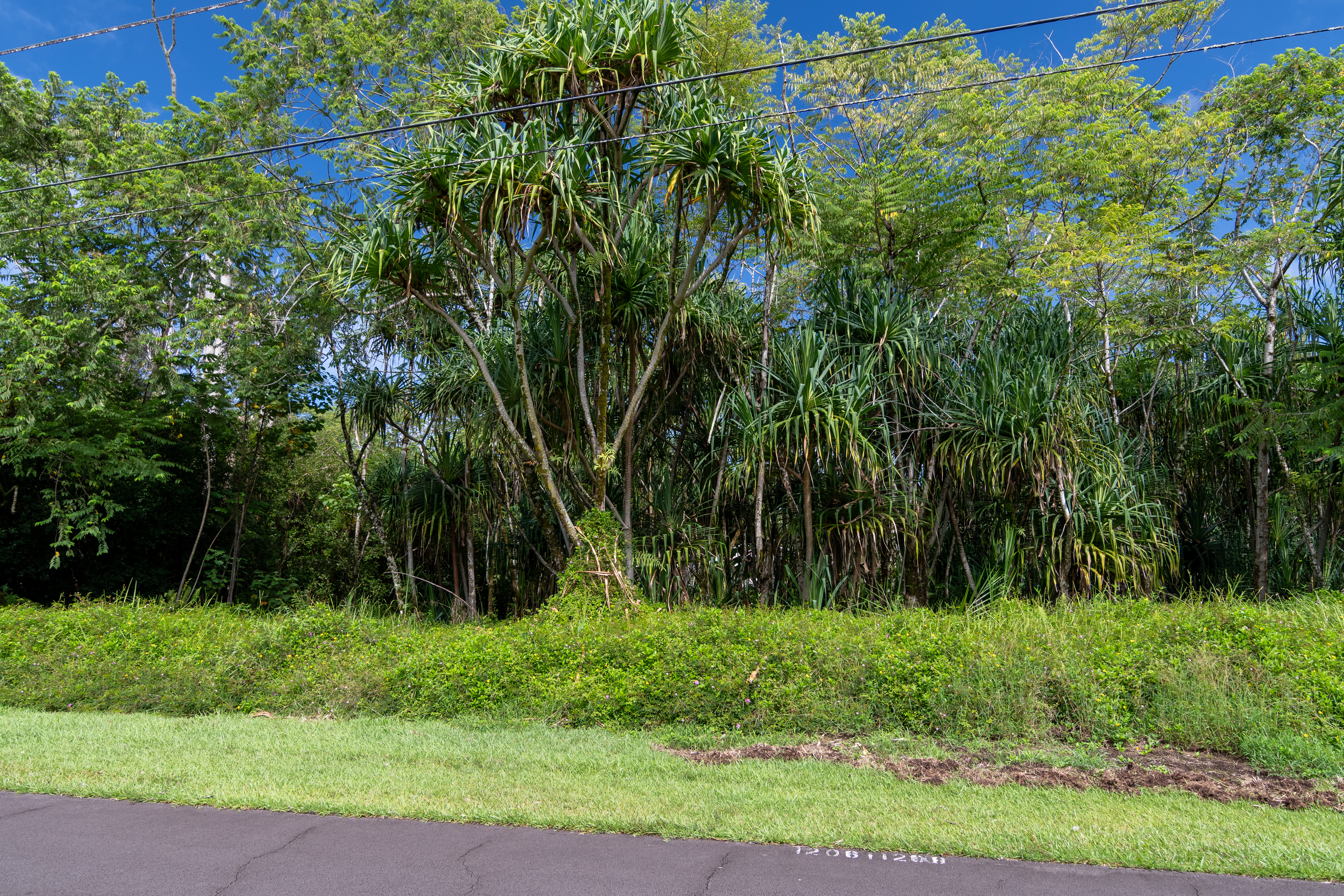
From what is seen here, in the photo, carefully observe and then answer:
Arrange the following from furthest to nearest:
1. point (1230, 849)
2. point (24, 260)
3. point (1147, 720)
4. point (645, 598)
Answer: point (24, 260), point (645, 598), point (1147, 720), point (1230, 849)

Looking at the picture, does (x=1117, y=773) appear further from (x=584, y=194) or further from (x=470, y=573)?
(x=470, y=573)

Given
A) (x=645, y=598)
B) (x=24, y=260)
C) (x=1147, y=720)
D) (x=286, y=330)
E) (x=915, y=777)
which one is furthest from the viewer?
(x=286, y=330)

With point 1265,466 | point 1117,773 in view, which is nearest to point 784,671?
point 1117,773

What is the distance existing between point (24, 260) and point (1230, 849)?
1622cm

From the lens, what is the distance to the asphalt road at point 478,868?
3986 mm

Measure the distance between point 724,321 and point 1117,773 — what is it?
6296 mm

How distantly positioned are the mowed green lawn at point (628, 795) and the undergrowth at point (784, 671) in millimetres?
638

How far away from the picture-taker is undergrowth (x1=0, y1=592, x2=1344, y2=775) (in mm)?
6254

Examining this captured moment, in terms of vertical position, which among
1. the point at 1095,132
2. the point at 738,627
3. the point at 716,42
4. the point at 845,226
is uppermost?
the point at 716,42

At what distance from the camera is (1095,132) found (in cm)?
1016

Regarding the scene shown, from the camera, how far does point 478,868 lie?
4.26 m

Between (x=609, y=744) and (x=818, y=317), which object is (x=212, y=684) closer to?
(x=609, y=744)

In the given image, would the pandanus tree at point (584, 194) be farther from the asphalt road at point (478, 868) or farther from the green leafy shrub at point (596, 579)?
the asphalt road at point (478, 868)

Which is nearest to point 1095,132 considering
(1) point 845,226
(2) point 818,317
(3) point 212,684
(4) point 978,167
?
(4) point 978,167
